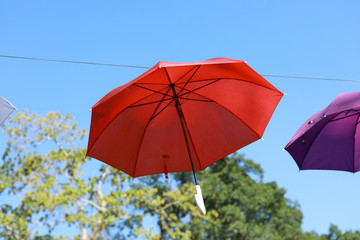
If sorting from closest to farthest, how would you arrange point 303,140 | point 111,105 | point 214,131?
point 111,105 → point 214,131 → point 303,140

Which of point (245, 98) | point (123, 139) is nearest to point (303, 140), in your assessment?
point (245, 98)

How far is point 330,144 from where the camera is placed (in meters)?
5.19

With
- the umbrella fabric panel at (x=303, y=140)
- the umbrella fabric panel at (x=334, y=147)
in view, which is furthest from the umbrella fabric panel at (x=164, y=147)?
the umbrella fabric panel at (x=334, y=147)

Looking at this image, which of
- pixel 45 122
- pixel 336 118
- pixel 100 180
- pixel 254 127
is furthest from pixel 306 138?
pixel 45 122

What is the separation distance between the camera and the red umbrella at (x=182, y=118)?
4.08 m

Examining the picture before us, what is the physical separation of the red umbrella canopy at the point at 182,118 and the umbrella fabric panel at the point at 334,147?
3.51ft

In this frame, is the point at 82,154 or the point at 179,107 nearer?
the point at 179,107

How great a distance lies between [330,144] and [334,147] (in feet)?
0.22

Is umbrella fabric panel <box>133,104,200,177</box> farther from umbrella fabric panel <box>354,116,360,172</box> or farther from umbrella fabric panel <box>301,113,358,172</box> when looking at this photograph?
umbrella fabric panel <box>354,116,360,172</box>

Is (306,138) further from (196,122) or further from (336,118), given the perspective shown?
(196,122)

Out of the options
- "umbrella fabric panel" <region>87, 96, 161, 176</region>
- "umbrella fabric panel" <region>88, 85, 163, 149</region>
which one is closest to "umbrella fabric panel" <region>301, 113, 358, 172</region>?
"umbrella fabric panel" <region>87, 96, 161, 176</region>

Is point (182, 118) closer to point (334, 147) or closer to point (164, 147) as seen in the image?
point (164, 147)

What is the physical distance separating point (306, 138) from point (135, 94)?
222 centimetres

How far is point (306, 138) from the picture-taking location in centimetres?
514
